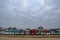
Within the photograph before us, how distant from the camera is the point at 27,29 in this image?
8631cm

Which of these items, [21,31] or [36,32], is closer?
[36,32]

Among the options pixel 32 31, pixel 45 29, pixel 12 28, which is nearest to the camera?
pixel 32 31

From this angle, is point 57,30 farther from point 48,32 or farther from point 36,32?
point 36,32

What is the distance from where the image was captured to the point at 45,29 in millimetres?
88375

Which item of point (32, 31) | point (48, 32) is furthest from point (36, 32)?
point (48, 32)

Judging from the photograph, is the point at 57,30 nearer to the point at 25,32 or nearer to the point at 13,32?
the point at 25,32

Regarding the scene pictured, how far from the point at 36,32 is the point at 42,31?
13.0 ft

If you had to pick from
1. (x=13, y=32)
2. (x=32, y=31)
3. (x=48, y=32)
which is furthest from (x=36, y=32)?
(x=13, y=32)

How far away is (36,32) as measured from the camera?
83438mm

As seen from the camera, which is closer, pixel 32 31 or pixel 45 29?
pixel 32 31

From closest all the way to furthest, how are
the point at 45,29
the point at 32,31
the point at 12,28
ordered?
1. the point at 32,31
2. the point at 45,29
3. the point at 12,28

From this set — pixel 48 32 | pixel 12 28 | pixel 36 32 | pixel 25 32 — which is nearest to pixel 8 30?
pixel 12 28

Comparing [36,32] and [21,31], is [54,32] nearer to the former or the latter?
[36,32]

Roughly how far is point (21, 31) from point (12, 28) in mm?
8222
